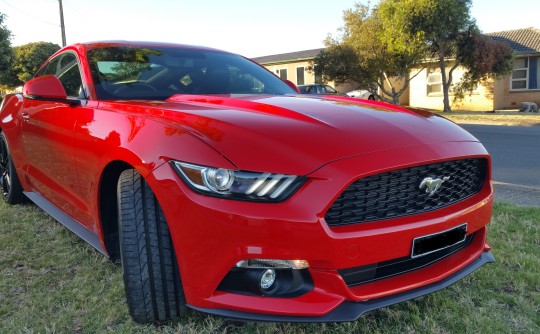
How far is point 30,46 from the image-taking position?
143ft

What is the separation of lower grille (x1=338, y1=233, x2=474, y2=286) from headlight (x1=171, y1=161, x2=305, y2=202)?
0.40m

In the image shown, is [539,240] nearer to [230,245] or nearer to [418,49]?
[230,245]

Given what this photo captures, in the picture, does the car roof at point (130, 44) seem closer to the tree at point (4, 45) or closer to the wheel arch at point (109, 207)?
the wheel arch at point (109, 207)

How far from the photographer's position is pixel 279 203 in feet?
5.85

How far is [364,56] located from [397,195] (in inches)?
852

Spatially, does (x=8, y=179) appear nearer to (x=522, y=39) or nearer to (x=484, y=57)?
(x=484, y=57)

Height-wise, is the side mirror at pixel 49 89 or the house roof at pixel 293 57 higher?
the house roof at pixel 293 57

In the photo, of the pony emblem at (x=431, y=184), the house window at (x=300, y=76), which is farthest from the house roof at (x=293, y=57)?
the pony emblem at (x=431, y=184)

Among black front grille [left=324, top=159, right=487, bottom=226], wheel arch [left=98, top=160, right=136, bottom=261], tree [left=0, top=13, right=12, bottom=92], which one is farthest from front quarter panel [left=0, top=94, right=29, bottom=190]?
tree [left=0, top=13, right=12, bottom=92]

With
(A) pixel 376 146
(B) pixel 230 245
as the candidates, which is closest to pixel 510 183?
(A) pixel 376 146

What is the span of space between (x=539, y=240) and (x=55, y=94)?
350 cm

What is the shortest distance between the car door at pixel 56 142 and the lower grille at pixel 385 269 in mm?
1687

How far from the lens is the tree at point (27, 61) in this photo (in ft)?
136

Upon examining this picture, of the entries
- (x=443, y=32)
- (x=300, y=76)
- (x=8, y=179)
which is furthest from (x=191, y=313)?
(x=300, y=76)
